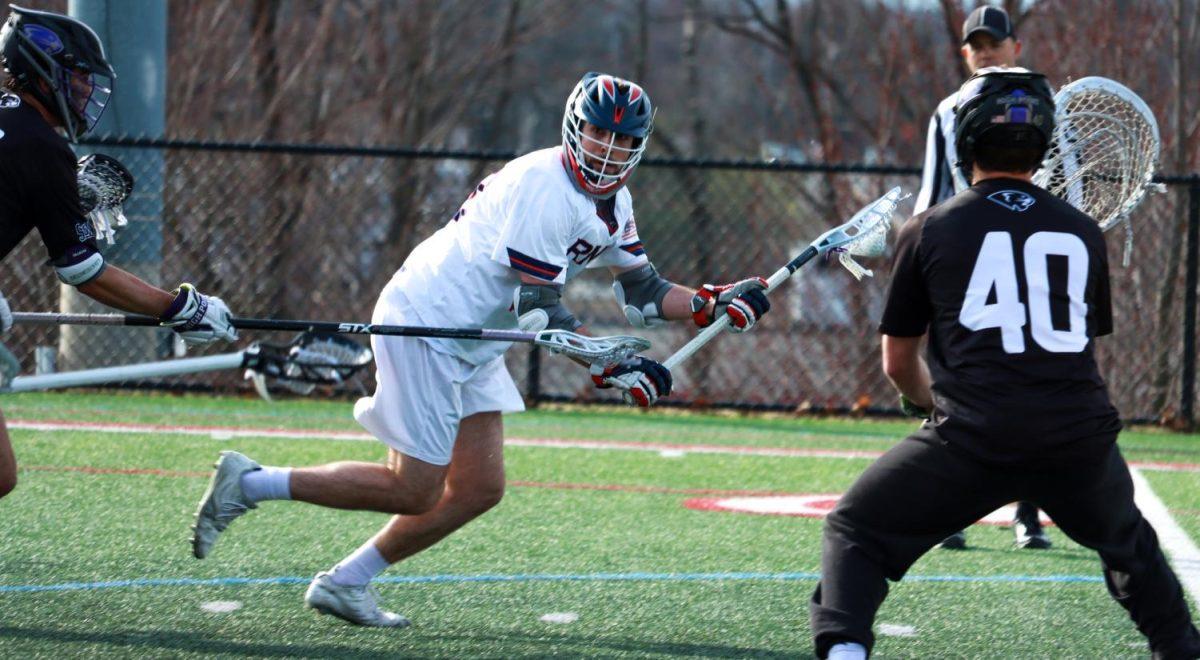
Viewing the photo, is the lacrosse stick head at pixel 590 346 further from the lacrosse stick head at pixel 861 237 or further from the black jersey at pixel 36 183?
the black jersey at pixel 36 183

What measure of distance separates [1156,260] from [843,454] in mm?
3050

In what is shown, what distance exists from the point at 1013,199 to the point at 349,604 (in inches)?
89.4

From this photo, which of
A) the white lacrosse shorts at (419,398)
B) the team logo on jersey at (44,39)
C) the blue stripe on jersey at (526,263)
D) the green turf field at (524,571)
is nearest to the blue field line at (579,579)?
the green turf field at (524,571)

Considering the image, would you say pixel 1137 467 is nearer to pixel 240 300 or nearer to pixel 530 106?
pixel 240 300

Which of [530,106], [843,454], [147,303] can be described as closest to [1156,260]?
[843,454]

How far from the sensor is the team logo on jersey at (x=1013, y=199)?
11.8ft

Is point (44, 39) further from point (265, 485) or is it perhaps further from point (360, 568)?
point (360, 568)

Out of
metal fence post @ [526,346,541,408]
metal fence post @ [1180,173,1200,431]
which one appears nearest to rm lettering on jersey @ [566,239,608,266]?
metal fence post @ [526,346,541,408]

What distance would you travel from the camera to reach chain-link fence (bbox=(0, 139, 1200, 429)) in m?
10.1

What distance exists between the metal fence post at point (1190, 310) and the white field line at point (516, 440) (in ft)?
5.39

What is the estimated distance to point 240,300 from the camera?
1073 cm

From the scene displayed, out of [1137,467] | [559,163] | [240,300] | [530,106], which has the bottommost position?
[1137,467]

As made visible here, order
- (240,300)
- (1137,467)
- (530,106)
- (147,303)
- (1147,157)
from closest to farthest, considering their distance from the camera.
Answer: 1. (147,303)
2. (1147,157)
3. (1137,467)
4. (240,300)
5. (530,106)

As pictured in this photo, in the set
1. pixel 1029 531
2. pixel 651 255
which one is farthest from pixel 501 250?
pixel 651 255
